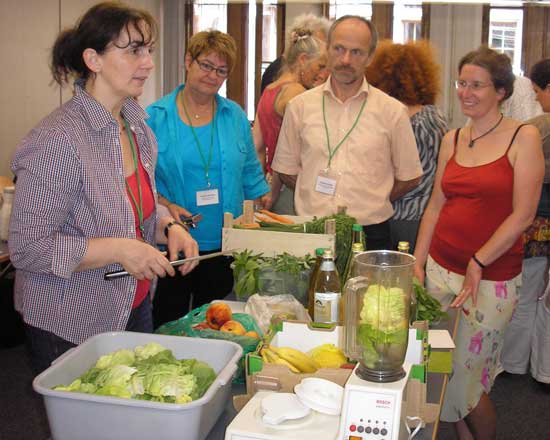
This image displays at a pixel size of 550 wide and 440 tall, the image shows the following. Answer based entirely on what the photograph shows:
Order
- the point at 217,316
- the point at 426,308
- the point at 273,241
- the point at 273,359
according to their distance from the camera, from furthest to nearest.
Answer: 1. the point at 273,241
2. the point at 426,308
3. the point at 217,316
4. the point at 273,359

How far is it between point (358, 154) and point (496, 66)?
0.64 m

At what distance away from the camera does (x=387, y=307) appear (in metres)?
1.29

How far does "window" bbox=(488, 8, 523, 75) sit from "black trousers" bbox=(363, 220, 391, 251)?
5.74 m

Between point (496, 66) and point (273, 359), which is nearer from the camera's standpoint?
point (273, 359)

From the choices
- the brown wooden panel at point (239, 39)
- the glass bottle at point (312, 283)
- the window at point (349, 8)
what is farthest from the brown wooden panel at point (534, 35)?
the glass bottle at point (312, 283)

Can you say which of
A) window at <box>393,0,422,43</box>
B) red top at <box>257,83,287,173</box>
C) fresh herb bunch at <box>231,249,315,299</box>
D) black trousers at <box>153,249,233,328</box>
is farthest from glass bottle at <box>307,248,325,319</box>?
window at <box>393,0,422,43</box>

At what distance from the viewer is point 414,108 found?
3.36m

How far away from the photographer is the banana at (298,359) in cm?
149

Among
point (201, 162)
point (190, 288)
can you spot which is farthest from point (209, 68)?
point (190, 288)

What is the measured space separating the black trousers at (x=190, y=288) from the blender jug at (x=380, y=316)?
145 centimetres

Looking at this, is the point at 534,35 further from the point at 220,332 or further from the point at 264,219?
the point at 220,332

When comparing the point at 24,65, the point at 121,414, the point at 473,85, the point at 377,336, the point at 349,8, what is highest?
the point at 349,8

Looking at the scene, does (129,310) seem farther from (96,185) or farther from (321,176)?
(321,176)

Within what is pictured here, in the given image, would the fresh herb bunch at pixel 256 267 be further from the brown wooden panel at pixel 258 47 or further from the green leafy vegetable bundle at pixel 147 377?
the brown wooden panel at pixel 258 47
